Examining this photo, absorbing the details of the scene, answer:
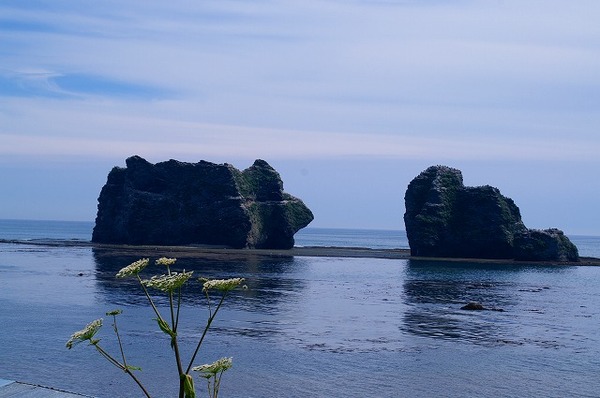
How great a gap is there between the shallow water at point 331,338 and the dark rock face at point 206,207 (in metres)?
70.3

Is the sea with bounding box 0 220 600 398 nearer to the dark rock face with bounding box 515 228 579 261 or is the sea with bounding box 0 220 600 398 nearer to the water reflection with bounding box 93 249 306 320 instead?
the water reflection with bounding box 93 249 306 320

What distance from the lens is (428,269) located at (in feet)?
356

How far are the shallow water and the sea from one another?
0.09 meters

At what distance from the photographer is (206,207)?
506 feet

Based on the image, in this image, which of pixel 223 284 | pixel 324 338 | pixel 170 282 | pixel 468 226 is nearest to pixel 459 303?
pixel 324 338

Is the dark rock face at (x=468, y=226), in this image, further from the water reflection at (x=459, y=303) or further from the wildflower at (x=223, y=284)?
the wildflower at (x=223, y=284)

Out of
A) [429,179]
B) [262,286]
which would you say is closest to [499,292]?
[262,286]

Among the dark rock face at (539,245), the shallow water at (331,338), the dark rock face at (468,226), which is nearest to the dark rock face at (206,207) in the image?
the dark rock face at (468,226)

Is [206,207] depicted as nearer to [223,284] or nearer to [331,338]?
[331,338]

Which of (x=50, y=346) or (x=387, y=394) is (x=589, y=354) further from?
(x=50, y=346)

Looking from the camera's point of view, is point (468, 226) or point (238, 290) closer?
point (238, 290)

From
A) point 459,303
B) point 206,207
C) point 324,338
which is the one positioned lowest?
point 324,338

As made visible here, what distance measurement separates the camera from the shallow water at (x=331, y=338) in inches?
1178

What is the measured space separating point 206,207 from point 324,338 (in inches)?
4510
